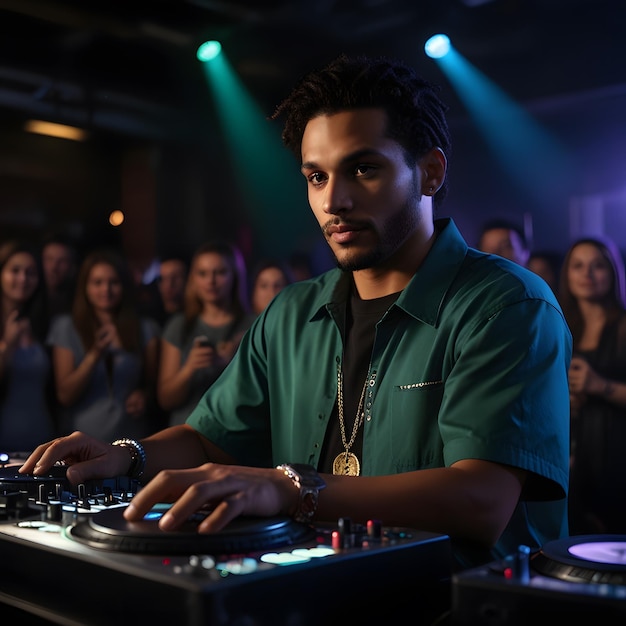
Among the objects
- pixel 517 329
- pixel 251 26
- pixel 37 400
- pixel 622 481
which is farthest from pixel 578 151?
pixel 37 400

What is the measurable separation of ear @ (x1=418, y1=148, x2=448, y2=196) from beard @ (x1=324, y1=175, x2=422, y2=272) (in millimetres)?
80

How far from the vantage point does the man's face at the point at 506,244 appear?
4.30 metres

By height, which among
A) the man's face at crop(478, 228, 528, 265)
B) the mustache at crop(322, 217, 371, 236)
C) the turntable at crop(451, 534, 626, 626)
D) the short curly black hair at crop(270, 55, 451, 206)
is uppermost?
the man's face at crop(478, 228, 528, 265)

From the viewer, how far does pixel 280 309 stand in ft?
6.37

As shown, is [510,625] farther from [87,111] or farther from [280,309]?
[87,111]

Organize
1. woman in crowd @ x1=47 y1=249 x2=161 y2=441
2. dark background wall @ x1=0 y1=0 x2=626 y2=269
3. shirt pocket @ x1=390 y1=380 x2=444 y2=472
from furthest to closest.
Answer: woman in crowd @ x1=47 y1=249 x2=161 y2=441 < dark background wall @ x1=0 y1=0 x2=626 y2=269 < shirt pocket @ x1=390 y1=380 x2=444 y2=472

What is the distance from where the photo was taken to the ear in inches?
69.1

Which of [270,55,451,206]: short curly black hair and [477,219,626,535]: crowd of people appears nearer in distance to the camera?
[270,55,451,206]: short curly black hair

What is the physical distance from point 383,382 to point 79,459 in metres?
0.57

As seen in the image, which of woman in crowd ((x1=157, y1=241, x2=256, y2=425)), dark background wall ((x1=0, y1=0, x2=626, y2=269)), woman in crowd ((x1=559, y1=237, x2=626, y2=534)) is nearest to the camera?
woman in crowd ((x1=559, y1=237, x2=626, y2=534))

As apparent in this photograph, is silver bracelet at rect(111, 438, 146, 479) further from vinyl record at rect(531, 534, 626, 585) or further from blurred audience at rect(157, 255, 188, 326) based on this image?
blurred audience at rect(157, 255, 188, 326)

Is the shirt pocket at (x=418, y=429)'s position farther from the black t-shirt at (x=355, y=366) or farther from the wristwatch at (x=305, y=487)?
the wristwatch at (x=305, y=487)

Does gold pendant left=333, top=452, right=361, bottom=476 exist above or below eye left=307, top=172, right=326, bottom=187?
below

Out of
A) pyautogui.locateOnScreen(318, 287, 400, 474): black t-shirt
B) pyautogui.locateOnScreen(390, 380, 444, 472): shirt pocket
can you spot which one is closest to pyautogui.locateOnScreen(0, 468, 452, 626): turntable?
pyautogui.locateOnScreen(390, 380, 444, 472): shirt pocket
